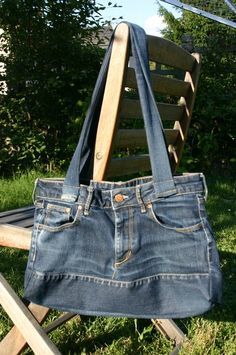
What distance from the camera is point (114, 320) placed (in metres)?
2.56

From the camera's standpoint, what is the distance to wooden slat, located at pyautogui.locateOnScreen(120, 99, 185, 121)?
186 centimetres

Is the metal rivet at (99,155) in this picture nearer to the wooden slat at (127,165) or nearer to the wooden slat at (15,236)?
the wooden slat at (127,165)

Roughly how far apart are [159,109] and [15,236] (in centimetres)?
78

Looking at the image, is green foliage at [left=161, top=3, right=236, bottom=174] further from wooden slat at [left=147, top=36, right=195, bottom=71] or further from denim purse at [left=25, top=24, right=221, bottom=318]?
denim purse at [left=25, top=24, right=221, bottom=318]

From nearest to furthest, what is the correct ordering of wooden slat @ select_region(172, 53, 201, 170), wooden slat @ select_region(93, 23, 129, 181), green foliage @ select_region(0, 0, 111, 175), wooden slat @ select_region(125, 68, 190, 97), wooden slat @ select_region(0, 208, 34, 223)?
1. wooden slat @ select_region(93, 23, 129, 181)
2. wooden slat @ select_region(125, 68, 190, 97)
3. wooden slat @ select_region(0, 208, 34, 223)
4. wooden slat @ select_region(172, 53, 201, 170)
5. green foliage @ select_region(0, 0, 111, 175)

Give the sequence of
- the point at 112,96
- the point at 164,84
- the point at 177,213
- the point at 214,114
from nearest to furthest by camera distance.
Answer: the point at 177,213, the point at 112,96, the point at 164,84, the point at 214,114

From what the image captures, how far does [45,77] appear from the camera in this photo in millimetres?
6250

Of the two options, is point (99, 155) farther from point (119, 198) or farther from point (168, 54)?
point (168, 54)

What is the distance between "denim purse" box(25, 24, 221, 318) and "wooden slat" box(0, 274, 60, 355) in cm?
24

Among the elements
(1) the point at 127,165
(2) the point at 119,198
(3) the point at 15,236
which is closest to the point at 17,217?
(3) the point at 15,236

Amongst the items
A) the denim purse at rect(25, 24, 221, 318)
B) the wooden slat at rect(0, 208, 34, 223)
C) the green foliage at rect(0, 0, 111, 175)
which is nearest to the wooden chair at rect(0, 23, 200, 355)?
the denim purse at rect(25, 24, 221, 318)

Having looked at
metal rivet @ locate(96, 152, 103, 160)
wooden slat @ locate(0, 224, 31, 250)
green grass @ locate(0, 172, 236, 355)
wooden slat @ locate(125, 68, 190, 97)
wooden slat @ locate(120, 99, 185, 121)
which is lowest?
green grass @ locate(0, 172, 236, 355)

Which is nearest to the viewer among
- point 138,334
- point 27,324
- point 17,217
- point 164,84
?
point 27,324

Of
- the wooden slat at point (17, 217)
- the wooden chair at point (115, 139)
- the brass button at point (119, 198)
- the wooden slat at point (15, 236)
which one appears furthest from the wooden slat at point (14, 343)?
the brass button at point (119, 198)
